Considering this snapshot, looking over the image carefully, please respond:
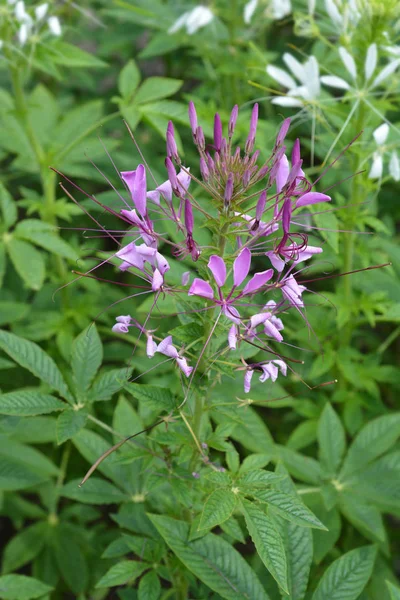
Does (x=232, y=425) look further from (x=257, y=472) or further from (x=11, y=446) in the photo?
(x=11, y=446)

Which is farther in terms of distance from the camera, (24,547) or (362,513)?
(24,547)

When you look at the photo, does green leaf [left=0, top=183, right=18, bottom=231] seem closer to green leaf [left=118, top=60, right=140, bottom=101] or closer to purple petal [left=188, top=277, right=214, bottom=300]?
green leaf [left=118, top=60, right=140, bottom=101]

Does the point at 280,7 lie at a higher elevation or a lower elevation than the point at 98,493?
higher

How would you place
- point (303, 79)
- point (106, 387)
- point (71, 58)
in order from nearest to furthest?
point (106, 387)
point (303, 79)
point (71, 58)

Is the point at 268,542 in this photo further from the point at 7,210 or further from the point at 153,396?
the point at 7,210

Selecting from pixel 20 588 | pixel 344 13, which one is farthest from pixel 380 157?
pixel 20 588

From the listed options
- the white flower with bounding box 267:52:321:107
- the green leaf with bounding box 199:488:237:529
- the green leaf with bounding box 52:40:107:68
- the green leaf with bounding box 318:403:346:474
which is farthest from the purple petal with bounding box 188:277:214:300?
the green leaf with bounding box 52:40:107:68

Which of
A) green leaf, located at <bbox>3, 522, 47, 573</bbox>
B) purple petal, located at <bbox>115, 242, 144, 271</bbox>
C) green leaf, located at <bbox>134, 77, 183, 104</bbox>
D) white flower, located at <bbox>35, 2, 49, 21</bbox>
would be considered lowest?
green leaf, located at <bbox>3, 522, 47, 573</bbox>
